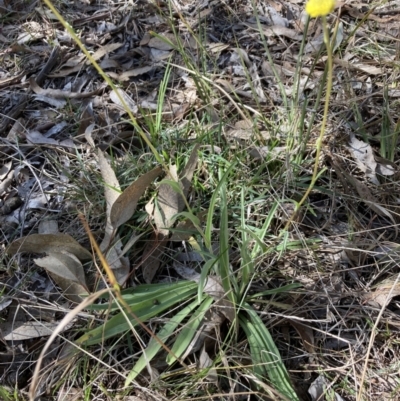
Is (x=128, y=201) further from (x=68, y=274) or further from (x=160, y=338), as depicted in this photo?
(x=160, y=338)

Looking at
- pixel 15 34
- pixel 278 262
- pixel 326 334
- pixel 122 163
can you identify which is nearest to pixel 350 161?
pixel 278 262

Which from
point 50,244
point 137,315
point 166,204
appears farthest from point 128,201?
point 137,315

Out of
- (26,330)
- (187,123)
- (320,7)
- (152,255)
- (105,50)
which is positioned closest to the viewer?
(320,7)

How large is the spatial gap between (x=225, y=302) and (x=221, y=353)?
0.13m

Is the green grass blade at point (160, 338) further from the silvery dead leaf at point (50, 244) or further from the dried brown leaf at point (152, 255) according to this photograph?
the silvery dead leaf at point (50, 244)

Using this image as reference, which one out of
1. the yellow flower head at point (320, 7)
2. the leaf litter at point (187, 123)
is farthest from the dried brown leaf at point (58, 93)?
the yellow flower head at point (320, 7)

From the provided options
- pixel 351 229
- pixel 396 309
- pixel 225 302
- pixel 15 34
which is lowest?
pixel 396 309

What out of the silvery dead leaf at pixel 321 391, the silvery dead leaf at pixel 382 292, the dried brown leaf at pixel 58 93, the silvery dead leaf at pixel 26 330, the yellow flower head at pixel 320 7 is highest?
the yellow flower head at pixel 320 7

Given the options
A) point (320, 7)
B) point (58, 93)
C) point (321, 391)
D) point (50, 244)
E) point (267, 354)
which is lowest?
point (321, 391)

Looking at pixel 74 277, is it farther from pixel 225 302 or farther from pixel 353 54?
pixel 353 54

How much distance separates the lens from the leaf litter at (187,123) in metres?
1.39

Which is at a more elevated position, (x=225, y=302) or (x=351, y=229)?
(x=225, y=302)

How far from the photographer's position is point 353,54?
77.2 inches

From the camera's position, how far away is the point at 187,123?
5.82 feet
